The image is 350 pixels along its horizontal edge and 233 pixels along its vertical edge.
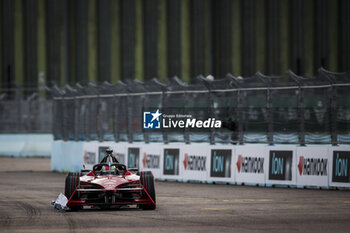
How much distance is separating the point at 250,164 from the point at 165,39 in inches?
1272

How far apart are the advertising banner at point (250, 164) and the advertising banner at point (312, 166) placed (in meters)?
1.19

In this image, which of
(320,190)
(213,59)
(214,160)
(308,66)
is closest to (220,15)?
(213,59)

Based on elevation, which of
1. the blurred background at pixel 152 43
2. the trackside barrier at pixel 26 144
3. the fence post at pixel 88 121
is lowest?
the trackside barrier at pixel 26 144

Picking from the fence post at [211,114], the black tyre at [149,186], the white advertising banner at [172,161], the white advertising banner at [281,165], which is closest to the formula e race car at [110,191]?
the black tyre at [149,186]

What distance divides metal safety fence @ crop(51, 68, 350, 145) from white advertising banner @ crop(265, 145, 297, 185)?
0.34 meters

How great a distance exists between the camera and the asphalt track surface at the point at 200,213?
11703 millimetres

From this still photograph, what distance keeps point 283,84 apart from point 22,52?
36073 mm

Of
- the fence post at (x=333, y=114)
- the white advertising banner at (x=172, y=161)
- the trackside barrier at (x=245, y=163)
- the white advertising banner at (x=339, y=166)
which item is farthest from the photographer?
the white advertising banner at (x=172, y=161)

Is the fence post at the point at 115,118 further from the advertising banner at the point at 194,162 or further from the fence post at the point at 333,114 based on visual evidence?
the fence post at the point at 333,114

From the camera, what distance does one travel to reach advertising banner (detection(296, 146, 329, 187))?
1989 centimetres

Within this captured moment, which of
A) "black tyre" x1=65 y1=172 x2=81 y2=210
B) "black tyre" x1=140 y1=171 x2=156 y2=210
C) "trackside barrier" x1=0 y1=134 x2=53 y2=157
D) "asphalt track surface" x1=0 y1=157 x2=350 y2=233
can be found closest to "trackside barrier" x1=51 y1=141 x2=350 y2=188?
"asphalt track surface" x1=0 y1=157 x2=350 y2=233

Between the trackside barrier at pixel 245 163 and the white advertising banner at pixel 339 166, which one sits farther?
the trackside barrier at pixel 245 163

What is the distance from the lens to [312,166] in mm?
20234

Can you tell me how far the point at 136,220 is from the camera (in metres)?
12.8
